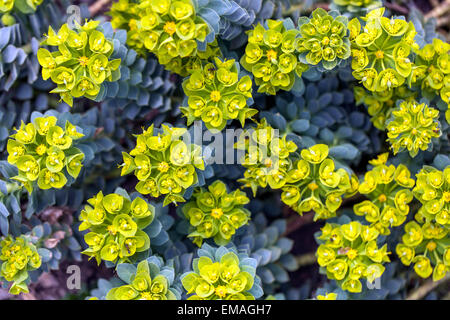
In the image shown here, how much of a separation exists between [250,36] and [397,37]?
780mm

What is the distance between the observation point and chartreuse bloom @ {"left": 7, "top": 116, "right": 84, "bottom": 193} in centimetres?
256

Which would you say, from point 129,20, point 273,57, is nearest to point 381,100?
point 273,57

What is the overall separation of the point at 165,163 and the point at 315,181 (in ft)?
2.79

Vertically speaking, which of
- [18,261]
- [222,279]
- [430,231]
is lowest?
[18,261]

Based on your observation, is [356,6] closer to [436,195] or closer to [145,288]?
[436,195]

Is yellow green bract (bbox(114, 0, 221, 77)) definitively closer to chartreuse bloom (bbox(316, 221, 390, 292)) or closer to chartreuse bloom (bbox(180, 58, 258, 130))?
chartreuse bloom (bbox(180, 58, 258, 130))

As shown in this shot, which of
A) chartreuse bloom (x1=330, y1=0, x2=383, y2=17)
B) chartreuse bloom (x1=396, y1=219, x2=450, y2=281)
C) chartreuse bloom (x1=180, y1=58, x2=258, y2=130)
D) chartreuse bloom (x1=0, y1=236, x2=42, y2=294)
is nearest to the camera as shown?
chartreuse bloom (x1=180, y1=58, x2=258, y2=130)

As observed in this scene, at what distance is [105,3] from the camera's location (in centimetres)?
355

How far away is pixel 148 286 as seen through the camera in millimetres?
2582

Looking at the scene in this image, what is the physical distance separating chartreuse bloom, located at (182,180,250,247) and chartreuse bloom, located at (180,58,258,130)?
1.30 ft

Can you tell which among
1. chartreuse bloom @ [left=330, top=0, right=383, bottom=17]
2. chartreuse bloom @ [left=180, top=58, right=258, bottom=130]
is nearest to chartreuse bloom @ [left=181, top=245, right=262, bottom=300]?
chartreuse bloom @ [left=180, top=58, right=258, bottom=130]

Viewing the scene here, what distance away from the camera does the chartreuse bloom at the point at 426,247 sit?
9.32 ft

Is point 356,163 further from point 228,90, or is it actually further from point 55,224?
point 55,224
